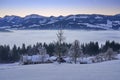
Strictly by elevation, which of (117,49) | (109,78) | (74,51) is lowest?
(117,49)

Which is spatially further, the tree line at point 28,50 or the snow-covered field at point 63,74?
the tree line at point 28,50

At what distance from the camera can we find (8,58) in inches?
2571

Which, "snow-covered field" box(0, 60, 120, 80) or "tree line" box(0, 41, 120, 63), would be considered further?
"tree line" box(0, 41, 120, 63)

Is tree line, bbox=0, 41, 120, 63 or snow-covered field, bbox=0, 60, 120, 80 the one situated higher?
snow-covered field, bbox=0, 60, 120, 80

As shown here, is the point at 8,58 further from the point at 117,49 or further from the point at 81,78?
the point at 81,78

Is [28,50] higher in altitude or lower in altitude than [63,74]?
lower

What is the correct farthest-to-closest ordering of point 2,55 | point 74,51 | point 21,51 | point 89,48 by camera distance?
point 89,48 < point 21,51 < point 2,55 < point 74,51

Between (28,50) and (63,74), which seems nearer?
(63,74)

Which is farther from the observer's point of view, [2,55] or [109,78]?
[2,55]

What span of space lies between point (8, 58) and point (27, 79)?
2258 inches

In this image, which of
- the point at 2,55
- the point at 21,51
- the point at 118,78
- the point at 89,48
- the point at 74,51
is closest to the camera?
the point at 118,78

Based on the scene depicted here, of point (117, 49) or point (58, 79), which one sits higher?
point (58, 79)

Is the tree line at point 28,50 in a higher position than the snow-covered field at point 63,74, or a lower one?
lower

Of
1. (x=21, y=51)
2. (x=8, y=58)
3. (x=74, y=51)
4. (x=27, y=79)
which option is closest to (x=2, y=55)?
(x=8, y=58)
